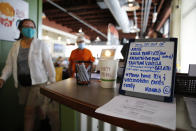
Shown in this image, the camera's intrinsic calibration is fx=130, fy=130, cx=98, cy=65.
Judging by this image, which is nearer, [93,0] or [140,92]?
[140,92]

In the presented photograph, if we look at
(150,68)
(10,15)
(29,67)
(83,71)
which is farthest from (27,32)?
(150,68)

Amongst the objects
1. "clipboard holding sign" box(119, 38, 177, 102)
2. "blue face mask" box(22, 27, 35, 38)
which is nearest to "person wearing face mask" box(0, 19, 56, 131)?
"blue face mask" box(22, 27, 35, 38)

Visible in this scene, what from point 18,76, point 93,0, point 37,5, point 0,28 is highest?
point 93,0

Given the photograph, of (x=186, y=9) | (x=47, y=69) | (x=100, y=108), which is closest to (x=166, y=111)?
(x=100, y=108)

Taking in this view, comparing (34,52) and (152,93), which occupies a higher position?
(34,52)

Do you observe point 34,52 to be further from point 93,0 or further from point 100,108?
point 93,0

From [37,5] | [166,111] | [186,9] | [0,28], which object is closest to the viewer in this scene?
[166,111]

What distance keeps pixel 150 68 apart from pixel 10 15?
223 cm

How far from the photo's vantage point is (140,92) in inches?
24.8

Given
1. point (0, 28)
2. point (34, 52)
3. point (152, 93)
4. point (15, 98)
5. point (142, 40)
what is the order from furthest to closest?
point (15, 98), point (0, 28), point (34, 52), point (142, 40), point (152, 93)

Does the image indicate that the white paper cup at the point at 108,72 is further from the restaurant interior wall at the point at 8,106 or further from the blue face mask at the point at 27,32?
the restaurant interior wall at the point at 8,106

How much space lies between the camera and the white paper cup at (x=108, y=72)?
2.53 ft

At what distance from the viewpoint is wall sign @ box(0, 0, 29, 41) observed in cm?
189

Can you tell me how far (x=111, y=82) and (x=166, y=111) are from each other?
0.38m
